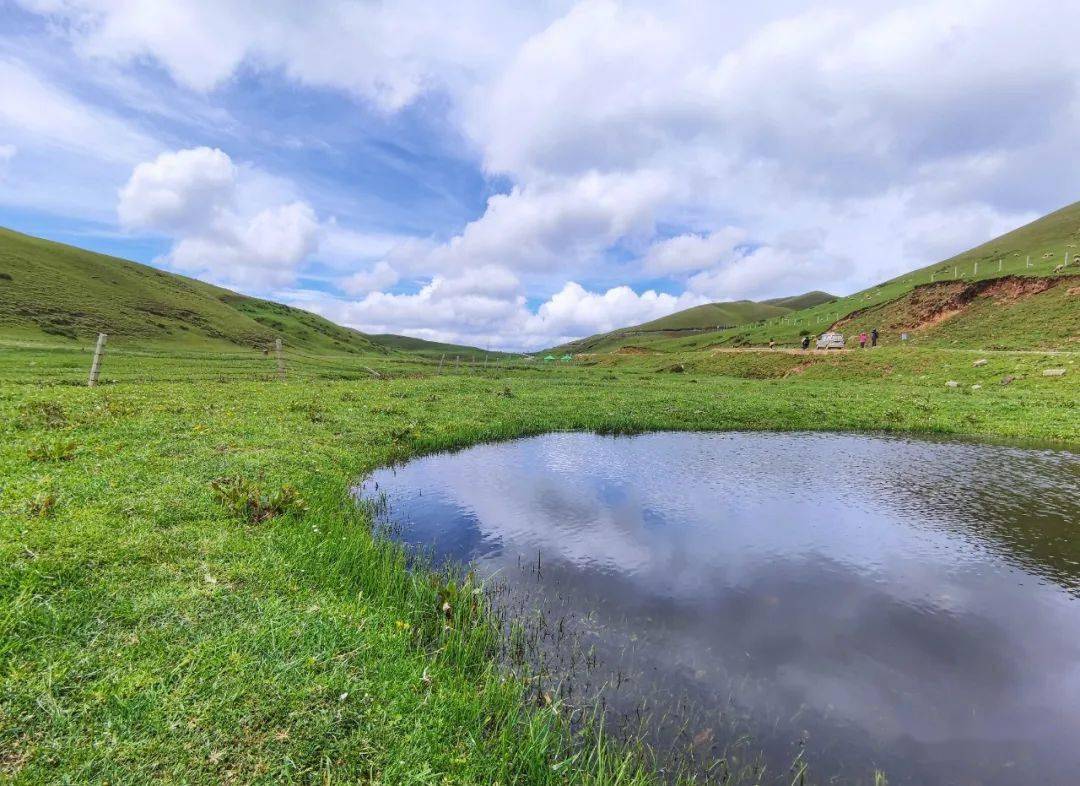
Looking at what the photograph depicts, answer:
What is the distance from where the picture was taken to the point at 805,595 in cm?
1130

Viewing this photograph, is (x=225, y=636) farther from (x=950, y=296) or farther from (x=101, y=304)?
(x=101, y=304)

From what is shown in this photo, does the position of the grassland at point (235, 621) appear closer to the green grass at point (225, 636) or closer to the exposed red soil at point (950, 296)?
the green grass at point (225, 636)

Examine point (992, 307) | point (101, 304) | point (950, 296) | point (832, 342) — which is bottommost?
point (101, 304)

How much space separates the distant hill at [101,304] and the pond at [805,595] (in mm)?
104206

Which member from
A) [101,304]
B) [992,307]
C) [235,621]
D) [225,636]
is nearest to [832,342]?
[992,307]

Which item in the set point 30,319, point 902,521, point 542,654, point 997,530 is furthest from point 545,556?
point 30,319

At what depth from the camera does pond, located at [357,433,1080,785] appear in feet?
24.0

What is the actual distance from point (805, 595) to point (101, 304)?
153721mm

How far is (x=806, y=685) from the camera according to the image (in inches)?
329

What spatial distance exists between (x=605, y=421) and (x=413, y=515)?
1971 cm

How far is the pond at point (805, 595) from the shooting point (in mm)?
7309

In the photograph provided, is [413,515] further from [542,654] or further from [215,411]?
[215,411]

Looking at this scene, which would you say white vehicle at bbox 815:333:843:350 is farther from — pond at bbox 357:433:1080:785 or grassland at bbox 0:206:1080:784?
grassland at bbox 0:206:1080:784

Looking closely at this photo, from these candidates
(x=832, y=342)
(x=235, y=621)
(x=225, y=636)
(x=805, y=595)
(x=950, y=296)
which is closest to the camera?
(x=225, y=636)
